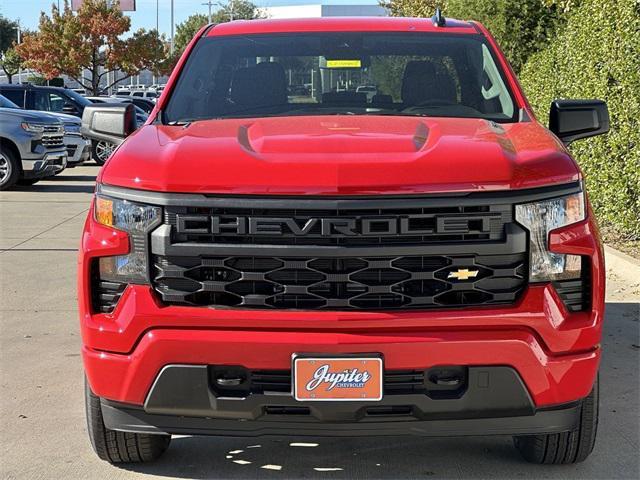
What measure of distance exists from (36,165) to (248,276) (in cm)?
1392

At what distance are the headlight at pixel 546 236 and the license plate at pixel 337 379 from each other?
0.65 m

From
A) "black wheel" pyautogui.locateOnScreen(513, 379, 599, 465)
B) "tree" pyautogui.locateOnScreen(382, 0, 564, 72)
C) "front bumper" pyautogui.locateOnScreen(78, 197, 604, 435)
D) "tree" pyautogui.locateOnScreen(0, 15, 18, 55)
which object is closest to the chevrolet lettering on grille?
"front bumper" pyautogui.locateOnScreen(78, 197, 604, 435)

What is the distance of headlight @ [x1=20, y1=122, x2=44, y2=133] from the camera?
55.0ft

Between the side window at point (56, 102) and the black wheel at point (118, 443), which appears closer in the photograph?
the black wheel at point (118, 443)

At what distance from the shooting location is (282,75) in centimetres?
516

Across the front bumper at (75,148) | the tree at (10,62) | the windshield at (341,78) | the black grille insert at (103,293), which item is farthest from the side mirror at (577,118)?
the tree at (10,62)

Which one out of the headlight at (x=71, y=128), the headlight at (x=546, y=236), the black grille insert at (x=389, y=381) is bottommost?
the headlight at (x=71, y=128)

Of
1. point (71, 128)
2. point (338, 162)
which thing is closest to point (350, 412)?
point (338, 162)

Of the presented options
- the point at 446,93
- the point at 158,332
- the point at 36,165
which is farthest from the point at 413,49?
the point at 36,165

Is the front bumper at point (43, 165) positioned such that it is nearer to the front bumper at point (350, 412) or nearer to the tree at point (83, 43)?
the front bumper at point (350, 412)

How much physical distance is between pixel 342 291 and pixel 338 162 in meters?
0.45

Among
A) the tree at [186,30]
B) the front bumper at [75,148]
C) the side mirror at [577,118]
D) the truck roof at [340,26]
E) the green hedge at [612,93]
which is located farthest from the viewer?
the tree at [186,30]

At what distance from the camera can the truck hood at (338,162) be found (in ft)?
11.9

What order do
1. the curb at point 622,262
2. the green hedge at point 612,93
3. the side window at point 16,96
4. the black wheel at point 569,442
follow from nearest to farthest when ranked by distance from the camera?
the black wheel at point 569,442 → the curb at point 622,262 → the green hedge at point 612,93 → the side window at point 16,96
